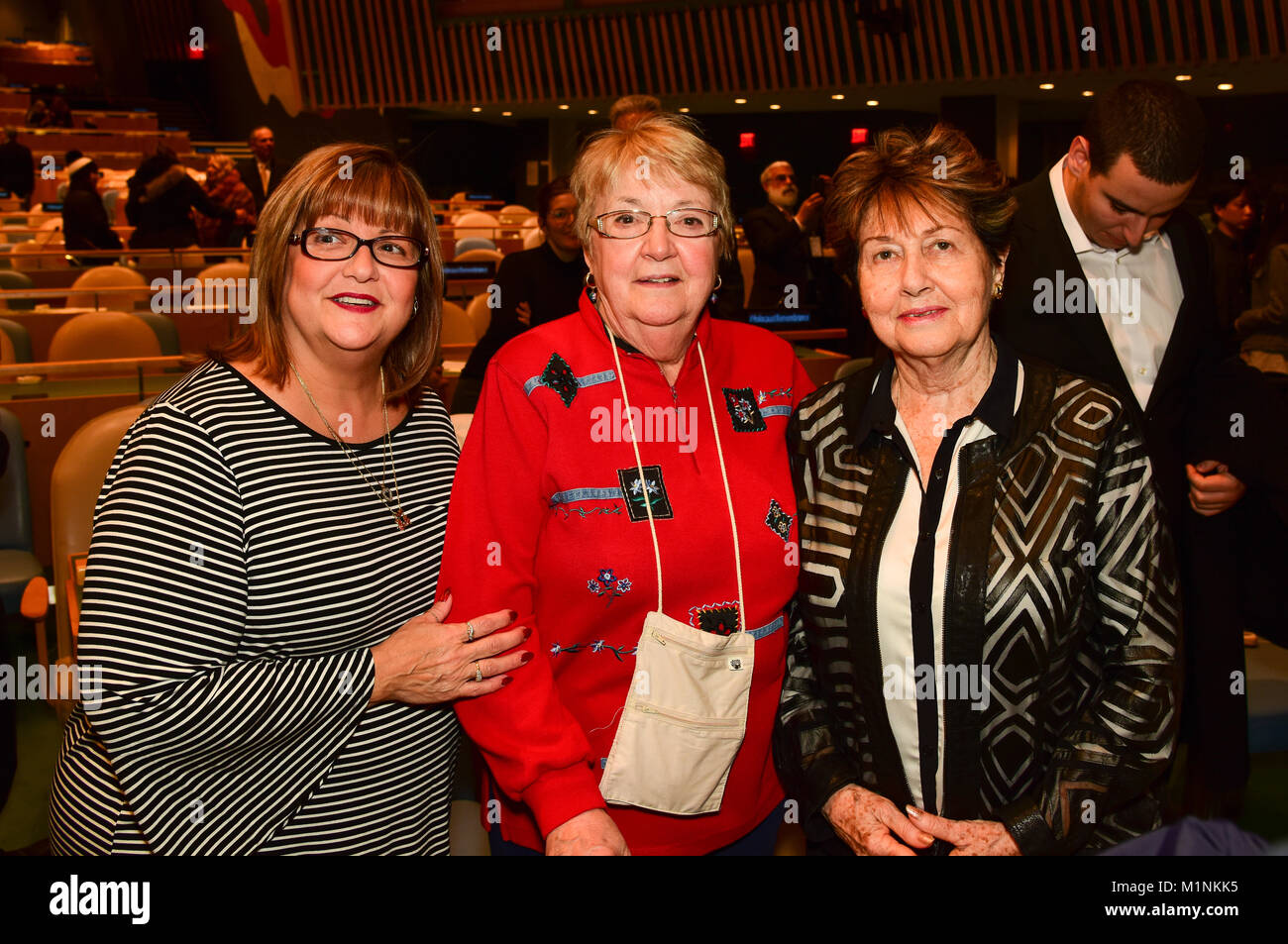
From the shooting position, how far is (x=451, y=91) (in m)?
12.5

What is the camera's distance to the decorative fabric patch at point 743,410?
1.79 meters

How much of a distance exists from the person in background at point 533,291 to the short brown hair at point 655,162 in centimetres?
203

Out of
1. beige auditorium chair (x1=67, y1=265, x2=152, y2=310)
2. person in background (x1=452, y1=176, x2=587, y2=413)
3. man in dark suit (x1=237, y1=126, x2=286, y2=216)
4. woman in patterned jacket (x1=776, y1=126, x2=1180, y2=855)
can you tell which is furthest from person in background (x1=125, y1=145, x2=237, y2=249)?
woman in patterned jacket (x1=776, y1=126, x2=1180, y2=855)

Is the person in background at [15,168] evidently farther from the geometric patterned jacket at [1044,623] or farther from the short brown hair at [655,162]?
the geometric patterned jacket at [1044,623]

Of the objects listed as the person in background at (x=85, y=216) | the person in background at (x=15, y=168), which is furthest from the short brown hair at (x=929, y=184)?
the person in background at (x=15, y=168)

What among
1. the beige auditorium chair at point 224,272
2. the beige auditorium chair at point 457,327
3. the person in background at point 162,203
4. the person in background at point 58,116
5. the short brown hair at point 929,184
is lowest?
the short brown hair at point 929,184

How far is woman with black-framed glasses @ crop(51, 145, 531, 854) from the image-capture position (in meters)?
1.46

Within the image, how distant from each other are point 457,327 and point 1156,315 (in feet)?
15.4

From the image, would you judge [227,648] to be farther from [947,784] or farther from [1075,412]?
[1075,412]

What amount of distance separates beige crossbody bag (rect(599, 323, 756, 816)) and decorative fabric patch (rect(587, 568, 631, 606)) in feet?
0.19

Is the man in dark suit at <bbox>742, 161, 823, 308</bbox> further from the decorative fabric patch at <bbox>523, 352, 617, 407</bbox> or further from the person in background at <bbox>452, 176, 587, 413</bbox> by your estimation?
the decorative fabric patch at <bbox>523, 352, 617, 407</bbox>

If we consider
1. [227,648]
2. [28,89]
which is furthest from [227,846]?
[28,89]

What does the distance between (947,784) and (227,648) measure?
114 cm

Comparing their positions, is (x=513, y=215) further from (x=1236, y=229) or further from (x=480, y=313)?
(x=1236, y=229)
